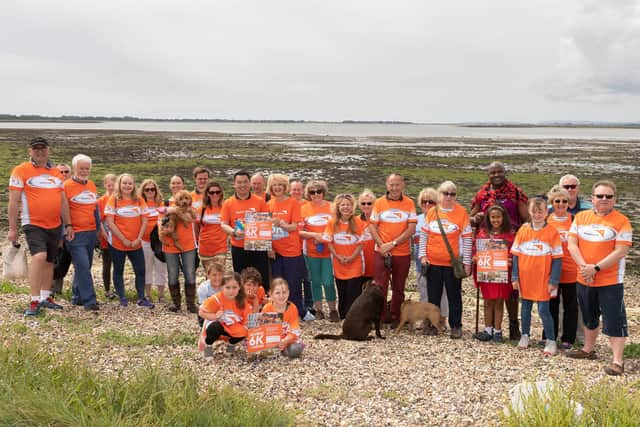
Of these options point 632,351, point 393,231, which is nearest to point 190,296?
point 393,231

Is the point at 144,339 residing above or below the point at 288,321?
below

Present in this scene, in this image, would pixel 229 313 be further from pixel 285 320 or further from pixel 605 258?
pixel 605 258

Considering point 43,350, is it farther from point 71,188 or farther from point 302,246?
point 302,246

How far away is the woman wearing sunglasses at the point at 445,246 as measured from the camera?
764cm

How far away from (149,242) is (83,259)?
1.57 metres

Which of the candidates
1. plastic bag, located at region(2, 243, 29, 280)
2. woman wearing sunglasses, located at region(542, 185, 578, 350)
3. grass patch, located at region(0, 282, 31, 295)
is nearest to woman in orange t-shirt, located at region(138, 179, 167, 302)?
plastic bag, located at region(2, 243, 29, 280)

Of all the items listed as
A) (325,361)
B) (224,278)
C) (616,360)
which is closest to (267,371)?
(325,361)

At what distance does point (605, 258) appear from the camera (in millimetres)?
6133

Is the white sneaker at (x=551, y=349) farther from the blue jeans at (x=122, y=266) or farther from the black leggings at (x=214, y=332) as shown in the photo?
the blue jeans at (x=122, y=266)

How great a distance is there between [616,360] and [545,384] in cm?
194

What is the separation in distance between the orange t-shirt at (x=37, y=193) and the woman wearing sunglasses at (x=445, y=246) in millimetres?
5477

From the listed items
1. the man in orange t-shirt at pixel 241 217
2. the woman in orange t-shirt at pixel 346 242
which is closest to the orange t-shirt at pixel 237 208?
the man in orange t-shirt at pixel 241 217

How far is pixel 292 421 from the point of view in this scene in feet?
16.2

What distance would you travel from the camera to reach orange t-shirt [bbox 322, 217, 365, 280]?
817cm
